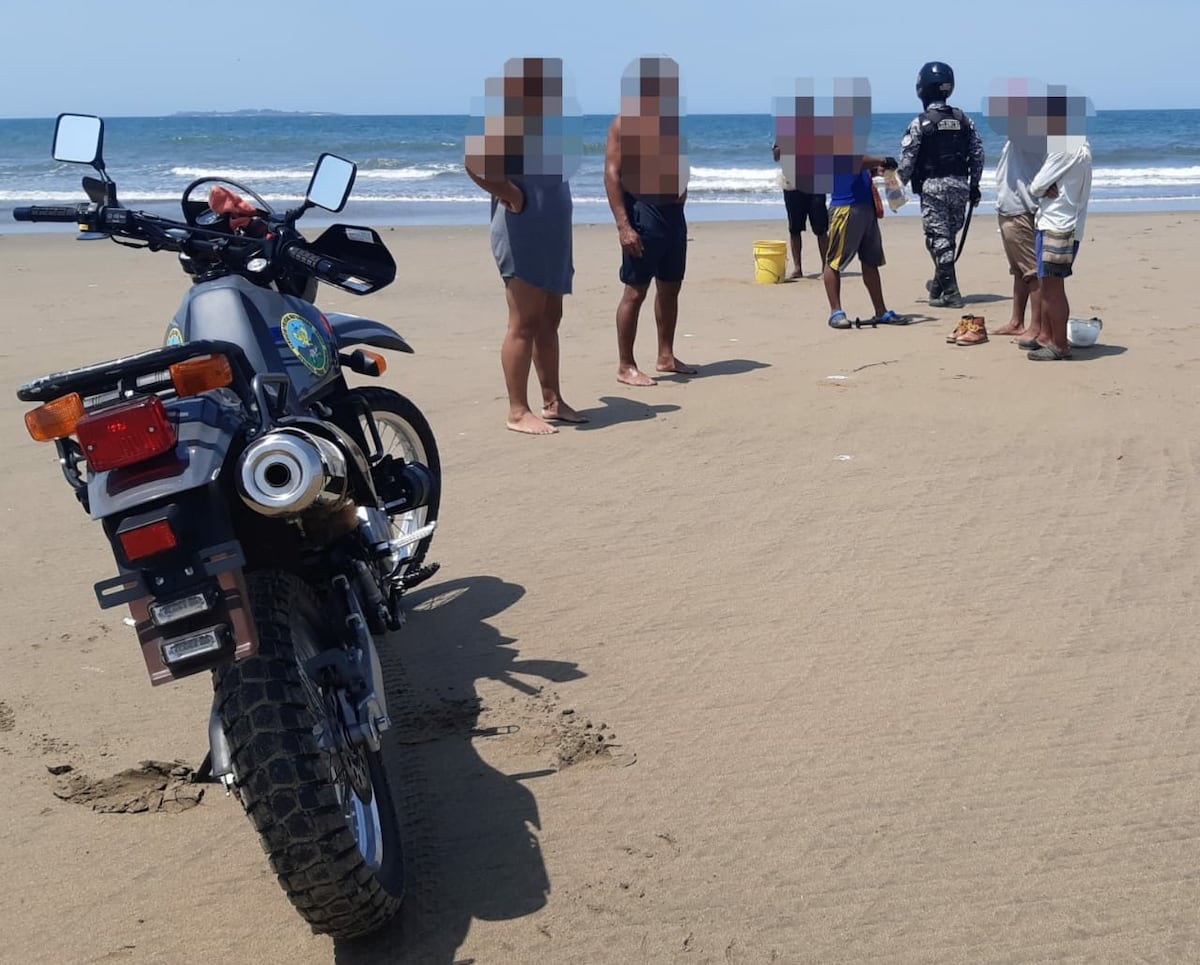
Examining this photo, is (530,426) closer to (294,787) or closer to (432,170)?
(294,787)

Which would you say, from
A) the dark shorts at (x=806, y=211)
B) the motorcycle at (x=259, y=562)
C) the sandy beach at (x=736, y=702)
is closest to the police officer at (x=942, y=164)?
the dark shorts at (x=806, y=211)

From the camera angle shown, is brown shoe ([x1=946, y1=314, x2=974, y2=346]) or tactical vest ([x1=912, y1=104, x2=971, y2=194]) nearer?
brown shoe ([x1=946, y1=314, x2=974, y2=346])

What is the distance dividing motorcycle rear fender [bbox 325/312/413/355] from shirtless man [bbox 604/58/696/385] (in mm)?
3408

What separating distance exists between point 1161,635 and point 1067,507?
4.26 feet

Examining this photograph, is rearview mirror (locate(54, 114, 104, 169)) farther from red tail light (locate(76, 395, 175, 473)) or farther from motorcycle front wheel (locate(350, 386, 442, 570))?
red tail light (locate(76, 395, 175, 473))

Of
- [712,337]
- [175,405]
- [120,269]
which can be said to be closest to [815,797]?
[175,405]

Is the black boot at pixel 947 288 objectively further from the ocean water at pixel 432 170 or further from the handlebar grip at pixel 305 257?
the handlebar grip at pixel 305 257

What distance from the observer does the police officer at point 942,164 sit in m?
10.3

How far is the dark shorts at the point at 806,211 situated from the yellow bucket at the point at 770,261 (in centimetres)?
36

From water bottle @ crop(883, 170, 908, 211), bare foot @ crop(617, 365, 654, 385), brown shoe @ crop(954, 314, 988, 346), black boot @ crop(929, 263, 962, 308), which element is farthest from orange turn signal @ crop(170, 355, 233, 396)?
black boot @ crop(929, 263, 962, 308)

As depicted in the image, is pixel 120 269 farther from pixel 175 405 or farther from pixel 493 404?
pixel 175 405

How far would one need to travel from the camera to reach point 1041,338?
8.27m

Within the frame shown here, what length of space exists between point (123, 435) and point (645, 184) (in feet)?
19.1

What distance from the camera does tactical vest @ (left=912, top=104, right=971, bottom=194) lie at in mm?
10250
